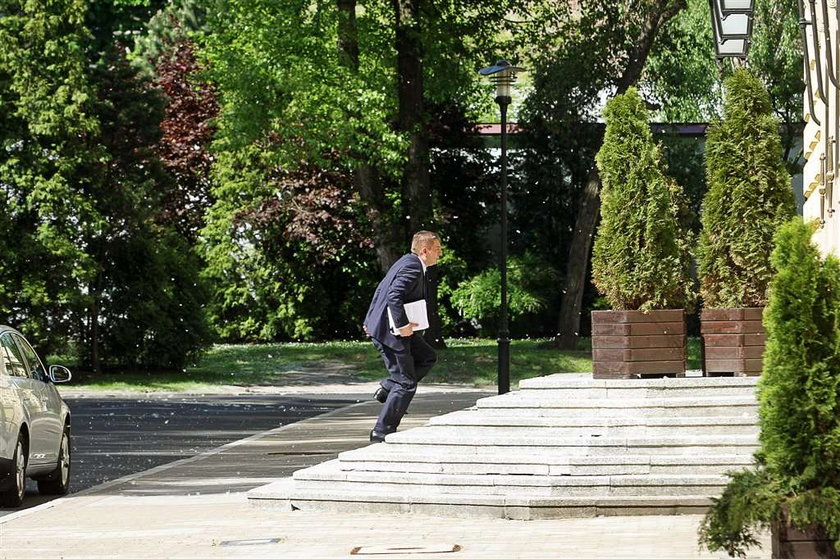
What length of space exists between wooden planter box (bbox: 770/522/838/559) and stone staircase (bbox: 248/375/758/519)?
2.99 metres

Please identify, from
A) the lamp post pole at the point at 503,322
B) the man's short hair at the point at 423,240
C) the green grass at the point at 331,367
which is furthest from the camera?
the green grass at the point at 331,367

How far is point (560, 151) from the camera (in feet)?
137

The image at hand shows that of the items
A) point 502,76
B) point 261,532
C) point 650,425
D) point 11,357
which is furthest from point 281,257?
point 261,532

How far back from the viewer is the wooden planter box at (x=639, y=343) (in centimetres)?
1163

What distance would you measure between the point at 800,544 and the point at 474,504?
3.66 meters

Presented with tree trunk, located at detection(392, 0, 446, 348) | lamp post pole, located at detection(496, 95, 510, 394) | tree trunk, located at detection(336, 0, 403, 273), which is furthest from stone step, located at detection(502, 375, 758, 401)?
tree trunk, located at detection(336, 0, 403, 273)

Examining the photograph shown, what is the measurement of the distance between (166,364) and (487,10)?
35.7ft

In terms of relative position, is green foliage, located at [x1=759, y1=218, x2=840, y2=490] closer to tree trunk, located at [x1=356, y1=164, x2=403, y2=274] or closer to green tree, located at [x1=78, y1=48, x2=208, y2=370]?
green tree, located at [x1=78, y1=48, x2=208, y2=370]

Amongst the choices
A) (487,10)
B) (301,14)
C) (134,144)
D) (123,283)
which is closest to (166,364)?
(123,283)

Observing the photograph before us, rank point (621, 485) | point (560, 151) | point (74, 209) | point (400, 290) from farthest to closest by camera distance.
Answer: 1. point (560, 151)
2. point (74, 209)
3. point (400, 290)
4. point (621, 485)

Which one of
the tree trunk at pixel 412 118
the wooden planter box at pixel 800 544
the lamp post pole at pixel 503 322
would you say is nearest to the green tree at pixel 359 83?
the tree trunk at pixel 412 118

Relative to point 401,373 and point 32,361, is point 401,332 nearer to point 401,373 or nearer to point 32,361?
point 401,373

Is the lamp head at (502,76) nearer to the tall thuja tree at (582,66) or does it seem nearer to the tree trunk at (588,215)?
the tree trunk at (588,215)

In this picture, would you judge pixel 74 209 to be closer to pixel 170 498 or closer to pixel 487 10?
pixel 487 10
